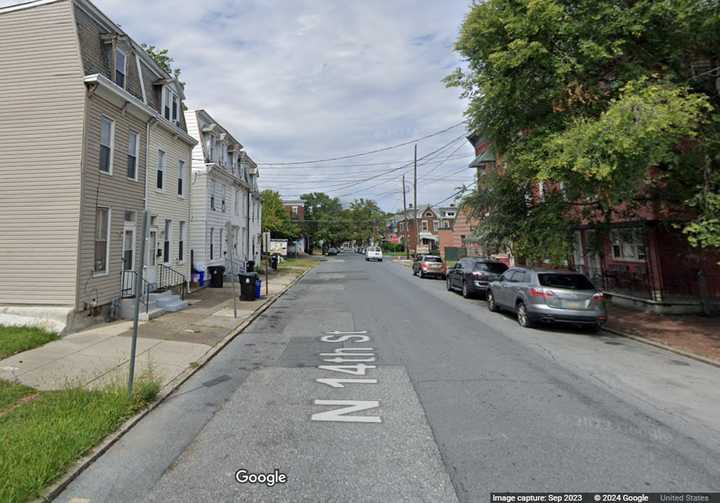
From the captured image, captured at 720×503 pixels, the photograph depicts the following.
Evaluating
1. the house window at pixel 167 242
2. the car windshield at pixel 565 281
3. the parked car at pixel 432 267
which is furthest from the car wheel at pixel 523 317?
the parked car at pixel 432 267

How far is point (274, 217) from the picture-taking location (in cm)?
4566

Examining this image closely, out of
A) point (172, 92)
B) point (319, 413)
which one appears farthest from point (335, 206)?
point (319, 413)

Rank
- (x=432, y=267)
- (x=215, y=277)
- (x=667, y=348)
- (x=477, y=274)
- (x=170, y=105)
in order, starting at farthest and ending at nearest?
1. (x=432, y=267)
2. (x=215, y=277)
3. (x=477, y=274)
4. (x=170, y=105)
5. (x=667, y=348)

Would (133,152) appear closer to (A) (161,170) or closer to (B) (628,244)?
(A) (161,170)

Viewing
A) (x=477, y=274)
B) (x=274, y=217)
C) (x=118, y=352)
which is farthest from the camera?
(x=274, y=217)

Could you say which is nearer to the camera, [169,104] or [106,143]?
[106,143]

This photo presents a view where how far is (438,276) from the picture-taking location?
27156 mm

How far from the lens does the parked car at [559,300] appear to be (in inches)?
381

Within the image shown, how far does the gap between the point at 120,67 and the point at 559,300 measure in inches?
579

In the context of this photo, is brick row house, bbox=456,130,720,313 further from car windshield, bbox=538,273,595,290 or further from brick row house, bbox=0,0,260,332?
brick row house, bbox=0,0,260,332

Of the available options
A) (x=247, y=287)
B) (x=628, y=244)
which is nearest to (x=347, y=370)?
(x=247, y=287)

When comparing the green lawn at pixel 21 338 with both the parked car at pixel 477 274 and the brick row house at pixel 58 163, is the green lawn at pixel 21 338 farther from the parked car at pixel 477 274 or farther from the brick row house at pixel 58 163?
the parked car at pixel 477 274

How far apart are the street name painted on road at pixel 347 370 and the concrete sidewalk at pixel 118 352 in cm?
263

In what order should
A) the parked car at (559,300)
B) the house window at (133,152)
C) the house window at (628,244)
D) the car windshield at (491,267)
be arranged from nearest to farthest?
the parked car at (559,300) → the house window at (133,152) → the house window at (628,244) → the car windshield at (491,267)
